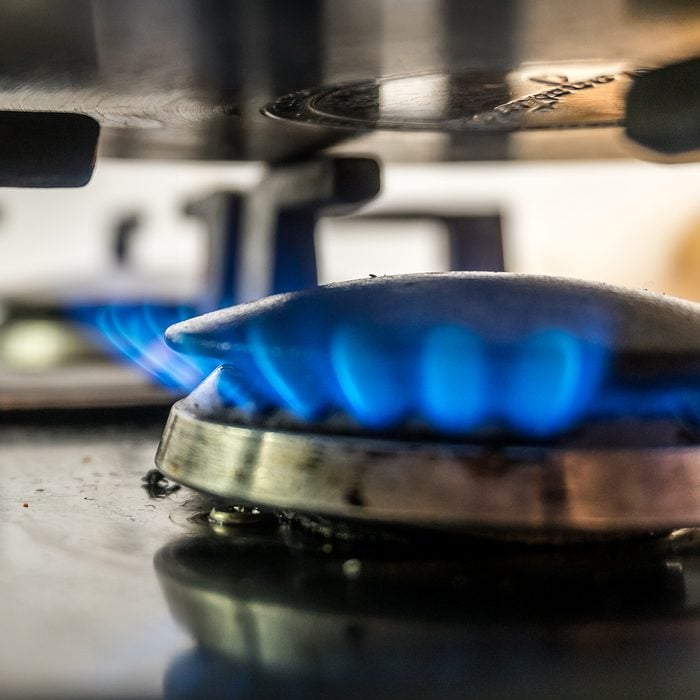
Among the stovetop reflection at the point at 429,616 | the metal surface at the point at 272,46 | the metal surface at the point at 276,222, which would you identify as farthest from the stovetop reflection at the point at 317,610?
the metal surface at the point at 276,222

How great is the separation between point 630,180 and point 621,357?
1.43m

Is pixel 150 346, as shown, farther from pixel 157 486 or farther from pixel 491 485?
pixel 491 485

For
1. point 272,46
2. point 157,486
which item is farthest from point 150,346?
point 272,46

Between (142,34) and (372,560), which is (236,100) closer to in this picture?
(142,34)

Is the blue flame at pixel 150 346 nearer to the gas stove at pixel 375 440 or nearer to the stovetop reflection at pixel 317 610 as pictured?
the gas stove at pixel 375 440

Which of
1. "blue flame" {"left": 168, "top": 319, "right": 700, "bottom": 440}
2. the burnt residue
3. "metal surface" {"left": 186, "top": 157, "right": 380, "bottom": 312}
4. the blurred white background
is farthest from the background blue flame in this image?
the blurred white background

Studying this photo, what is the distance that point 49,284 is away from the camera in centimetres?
155

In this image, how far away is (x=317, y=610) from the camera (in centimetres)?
41

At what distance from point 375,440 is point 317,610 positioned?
88 mm

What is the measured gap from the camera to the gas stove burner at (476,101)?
0.58 meters

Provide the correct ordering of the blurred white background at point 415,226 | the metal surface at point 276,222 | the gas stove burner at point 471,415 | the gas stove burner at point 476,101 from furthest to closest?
1. the blurred white background at point 415,226
2. the metal surface at point 276,222
3. the gas stove burner at point 476,101
4. the gas stove burner at point 471,415

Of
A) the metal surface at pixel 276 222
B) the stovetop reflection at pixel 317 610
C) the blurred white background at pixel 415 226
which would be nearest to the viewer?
the stovetop reflection at pixel 317 610

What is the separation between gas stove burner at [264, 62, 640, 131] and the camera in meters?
0.58

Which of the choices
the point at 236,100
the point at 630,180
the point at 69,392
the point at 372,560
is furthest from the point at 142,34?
the point at 630,180
